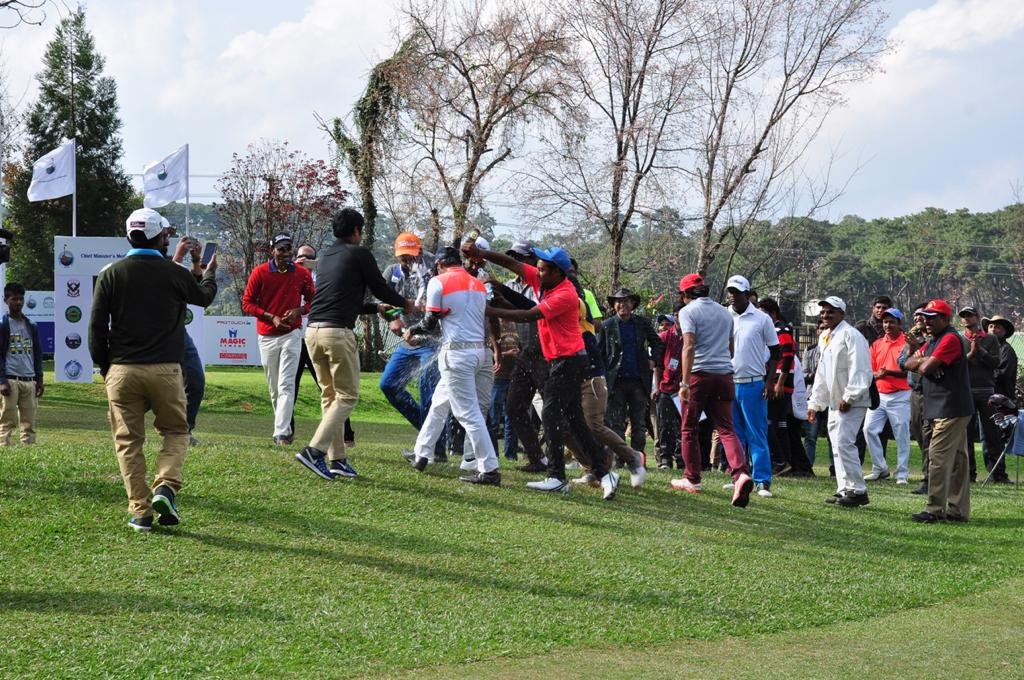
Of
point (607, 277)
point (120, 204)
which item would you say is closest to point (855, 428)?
point (607, 277)

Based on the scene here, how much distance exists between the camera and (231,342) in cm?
4066

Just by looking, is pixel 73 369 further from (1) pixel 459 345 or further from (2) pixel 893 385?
(2) pixel 893 385

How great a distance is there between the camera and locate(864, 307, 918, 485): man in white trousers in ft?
46.6

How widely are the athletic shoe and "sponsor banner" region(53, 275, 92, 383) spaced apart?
1717 cm

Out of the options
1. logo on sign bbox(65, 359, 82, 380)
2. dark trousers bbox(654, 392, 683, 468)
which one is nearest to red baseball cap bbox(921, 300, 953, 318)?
dark trousers bbox(654, 392, 683, 468)

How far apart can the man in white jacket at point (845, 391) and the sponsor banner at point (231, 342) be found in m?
30.7

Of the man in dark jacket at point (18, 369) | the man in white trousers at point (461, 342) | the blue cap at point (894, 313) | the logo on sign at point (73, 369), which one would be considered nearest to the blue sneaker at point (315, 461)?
the man in white trousers at point (461, 342)

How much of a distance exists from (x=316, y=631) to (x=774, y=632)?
8.40 ft

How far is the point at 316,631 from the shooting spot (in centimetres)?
596

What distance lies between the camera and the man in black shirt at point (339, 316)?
9492mm

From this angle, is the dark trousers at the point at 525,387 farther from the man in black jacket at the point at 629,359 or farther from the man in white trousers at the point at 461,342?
the man in black jacket at the point at 629,359

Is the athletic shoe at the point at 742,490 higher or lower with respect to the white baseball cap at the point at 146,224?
lower

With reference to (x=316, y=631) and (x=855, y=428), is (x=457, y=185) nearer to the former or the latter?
(x=855, y=428)

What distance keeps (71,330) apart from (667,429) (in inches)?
560
